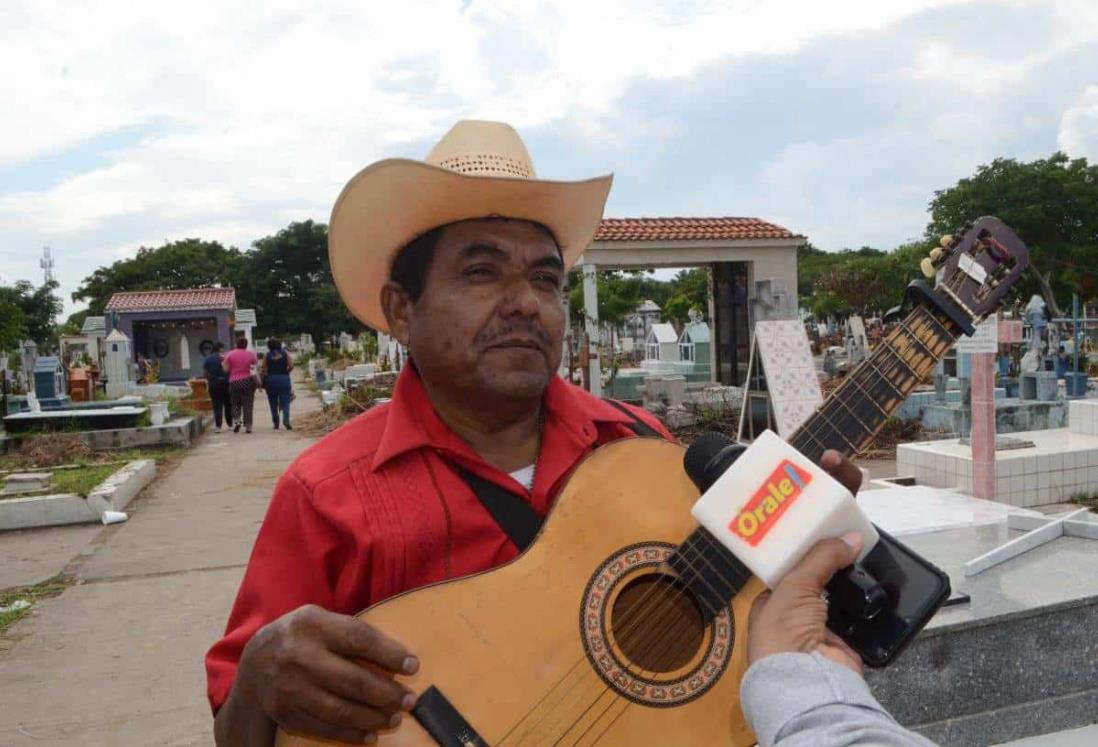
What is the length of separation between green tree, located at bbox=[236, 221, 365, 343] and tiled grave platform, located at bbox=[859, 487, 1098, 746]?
51194 mm

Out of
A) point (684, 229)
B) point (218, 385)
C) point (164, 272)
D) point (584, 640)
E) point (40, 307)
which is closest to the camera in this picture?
point (584, 640)

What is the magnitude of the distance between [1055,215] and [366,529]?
40360mm

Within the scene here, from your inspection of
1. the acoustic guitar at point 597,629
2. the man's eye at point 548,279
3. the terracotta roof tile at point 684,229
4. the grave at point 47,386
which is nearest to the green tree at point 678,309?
the terracotta roof tile at point 684,229

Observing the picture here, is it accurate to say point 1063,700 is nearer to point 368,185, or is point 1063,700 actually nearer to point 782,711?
point 782,711

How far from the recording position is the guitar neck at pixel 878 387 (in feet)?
5.71

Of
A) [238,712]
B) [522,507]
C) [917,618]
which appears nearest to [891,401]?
[917,618]

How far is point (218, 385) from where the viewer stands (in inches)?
591

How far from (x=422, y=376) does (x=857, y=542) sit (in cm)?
101

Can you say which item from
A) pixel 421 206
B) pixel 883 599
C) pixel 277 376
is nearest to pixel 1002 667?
pixel 883 599

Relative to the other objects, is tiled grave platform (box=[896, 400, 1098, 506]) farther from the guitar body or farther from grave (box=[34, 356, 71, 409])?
grave (box=[34, 356, 71, 409])

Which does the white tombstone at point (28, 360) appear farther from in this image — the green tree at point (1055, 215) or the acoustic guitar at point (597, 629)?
the green tree at point (1055, 215)

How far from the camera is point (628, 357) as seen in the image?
30141mm

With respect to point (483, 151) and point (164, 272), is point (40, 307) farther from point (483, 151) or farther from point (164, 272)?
point (483, 151)

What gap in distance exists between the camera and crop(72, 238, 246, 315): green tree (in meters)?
58.2
